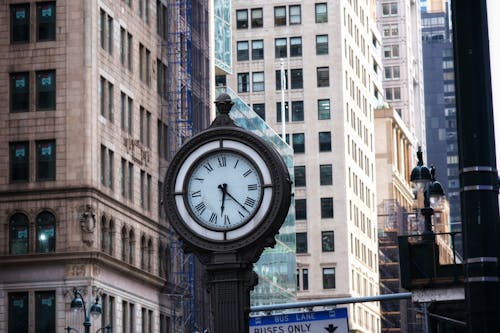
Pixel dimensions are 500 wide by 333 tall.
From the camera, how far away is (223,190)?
12.6m

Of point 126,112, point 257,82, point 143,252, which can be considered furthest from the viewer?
point 257,82

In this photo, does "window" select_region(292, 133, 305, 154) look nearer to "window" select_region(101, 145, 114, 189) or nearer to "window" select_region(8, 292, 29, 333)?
"window" select_region(101, 145, 114, 189)

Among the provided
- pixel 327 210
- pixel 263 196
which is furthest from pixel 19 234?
pixel 327 210

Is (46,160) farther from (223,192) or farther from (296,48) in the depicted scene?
(296,48)

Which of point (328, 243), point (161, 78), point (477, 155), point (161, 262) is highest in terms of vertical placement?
point (161, 78)

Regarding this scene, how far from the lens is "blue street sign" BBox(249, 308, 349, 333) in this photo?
15356 mm

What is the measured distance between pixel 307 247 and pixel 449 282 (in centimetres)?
10958

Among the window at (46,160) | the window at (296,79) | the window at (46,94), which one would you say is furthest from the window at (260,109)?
the window at (46,160)

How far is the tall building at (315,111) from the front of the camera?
136 metres

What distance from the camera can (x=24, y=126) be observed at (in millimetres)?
72625

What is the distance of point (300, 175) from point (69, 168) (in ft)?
219

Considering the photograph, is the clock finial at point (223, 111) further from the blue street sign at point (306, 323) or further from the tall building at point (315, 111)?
the tall building at point (315, 111)

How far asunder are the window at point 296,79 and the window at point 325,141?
16.4ft

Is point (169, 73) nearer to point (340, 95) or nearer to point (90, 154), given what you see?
point (90, 154)
